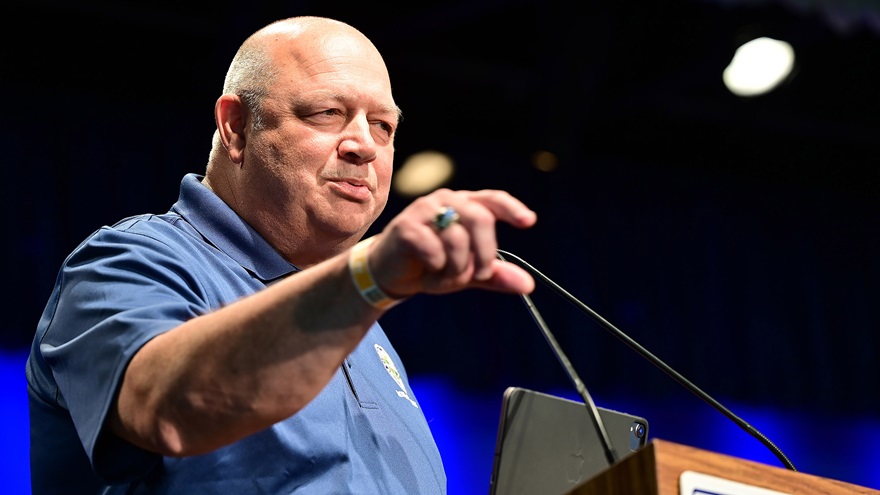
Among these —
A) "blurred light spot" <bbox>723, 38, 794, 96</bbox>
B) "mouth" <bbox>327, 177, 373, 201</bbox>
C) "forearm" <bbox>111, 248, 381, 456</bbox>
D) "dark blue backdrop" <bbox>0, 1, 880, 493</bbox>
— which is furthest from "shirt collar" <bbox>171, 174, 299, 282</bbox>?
"blurred light spot" <bbox>723, 38, 794, 96</bbox>

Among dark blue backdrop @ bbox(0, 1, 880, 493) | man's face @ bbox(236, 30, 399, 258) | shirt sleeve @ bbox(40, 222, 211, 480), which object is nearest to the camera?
shirt sleeve @ bbox(40, 222, 211, 480)

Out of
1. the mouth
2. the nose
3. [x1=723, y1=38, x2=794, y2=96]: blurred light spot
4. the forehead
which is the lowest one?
the mouth

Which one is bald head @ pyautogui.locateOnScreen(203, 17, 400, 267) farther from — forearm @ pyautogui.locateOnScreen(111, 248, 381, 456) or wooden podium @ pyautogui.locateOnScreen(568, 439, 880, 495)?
wooden podium @ pyautogui.locateOnScreen(568, 439, 880, 495)

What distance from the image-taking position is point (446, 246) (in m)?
0.92

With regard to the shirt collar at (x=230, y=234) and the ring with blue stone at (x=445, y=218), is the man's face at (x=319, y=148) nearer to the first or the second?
the shirt collar at (x=230, y=234)

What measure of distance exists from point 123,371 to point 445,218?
443 mm

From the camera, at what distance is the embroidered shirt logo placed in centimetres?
181

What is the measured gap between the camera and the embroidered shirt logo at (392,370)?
1812mm

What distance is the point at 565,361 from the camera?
1137 mm

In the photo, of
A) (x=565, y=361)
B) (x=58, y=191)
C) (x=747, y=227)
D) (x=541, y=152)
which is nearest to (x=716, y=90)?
(x=747, y=227)

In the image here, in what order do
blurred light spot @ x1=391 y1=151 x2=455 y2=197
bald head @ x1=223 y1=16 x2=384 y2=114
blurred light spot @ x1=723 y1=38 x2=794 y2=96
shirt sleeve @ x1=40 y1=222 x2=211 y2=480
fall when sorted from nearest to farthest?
shirt sleeve @ x1=40 y1=222 x2=211 y2=480, bald head @ x1=223 y1=16 x2=384 y2=114, blurred light spot @ x1=723 y1=38 x2=794 y2=96, blurred light spot @ x1=391 y1=151 x2=455 y2=197

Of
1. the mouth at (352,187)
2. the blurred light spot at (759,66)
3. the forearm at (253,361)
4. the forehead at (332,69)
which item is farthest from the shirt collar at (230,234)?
the blurred light spot at (759,66)

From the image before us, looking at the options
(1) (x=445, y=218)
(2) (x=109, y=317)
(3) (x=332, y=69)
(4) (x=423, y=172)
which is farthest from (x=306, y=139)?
(4) (x=423, y=172)

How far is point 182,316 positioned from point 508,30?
3.82m
